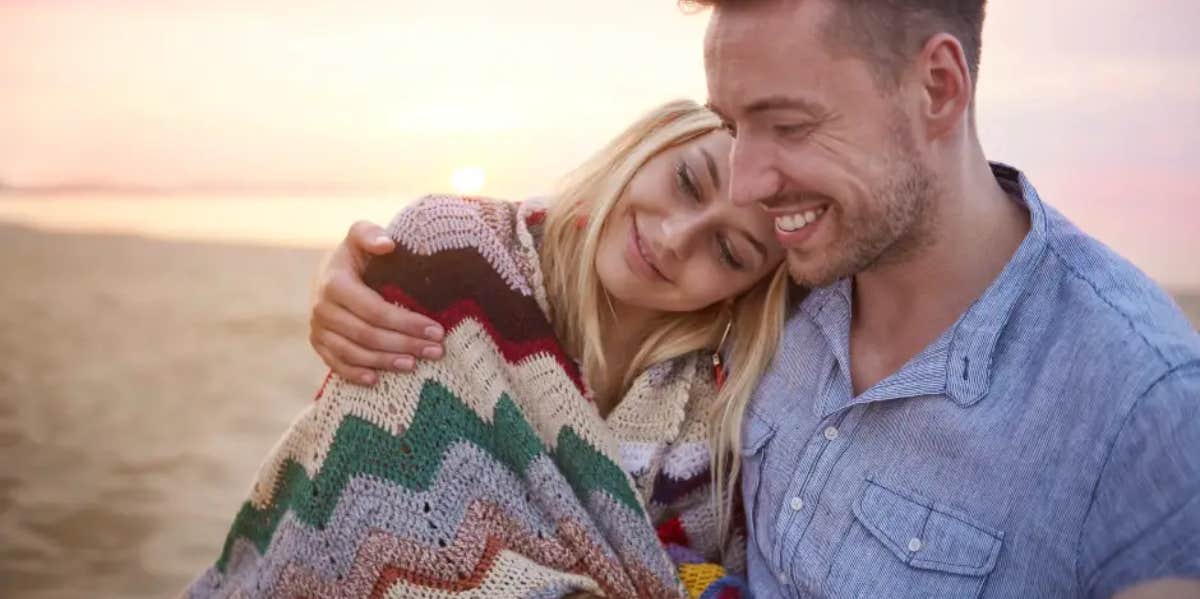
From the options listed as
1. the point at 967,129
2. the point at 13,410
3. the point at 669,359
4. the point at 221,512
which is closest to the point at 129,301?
the point at 13,410

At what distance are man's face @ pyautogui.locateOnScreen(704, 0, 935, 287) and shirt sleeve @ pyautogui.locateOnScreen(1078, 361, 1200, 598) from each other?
1.81 feet

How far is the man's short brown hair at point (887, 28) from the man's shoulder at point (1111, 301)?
37 centimetres

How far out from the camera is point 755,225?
2418mm

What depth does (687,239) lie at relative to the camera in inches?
95.5

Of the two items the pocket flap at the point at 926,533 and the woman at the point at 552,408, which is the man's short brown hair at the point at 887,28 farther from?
the pocket flap at the point at 926,533

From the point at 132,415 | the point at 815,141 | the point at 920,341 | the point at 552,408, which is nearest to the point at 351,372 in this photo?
the point at 552,408

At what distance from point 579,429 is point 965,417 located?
27.7 inches

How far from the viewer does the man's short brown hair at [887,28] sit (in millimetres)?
2033

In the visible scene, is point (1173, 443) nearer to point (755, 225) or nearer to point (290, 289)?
point (755, 225)

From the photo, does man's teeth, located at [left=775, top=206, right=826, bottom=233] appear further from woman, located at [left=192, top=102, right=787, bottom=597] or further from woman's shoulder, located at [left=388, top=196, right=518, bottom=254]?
woman's shoulder, located at [left=388, top=196, right=518, bottom=254]

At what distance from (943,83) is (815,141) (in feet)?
0.80

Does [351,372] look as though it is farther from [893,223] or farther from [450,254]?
[893,223]

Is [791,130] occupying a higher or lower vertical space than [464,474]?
higher

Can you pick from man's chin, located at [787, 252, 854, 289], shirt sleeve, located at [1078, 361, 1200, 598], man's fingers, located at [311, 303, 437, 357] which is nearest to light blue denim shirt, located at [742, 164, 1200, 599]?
shirt sleeve, located at [1078, 361, 1200, 598]
